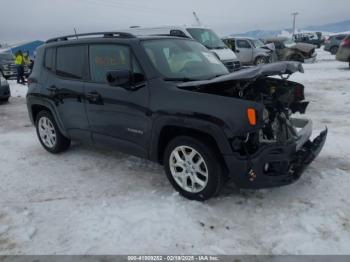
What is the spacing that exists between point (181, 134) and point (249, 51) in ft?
53.8

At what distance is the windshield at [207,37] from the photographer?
41.3ft

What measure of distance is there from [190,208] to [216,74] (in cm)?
183

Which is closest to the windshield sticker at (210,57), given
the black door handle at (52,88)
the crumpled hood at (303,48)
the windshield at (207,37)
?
the black door handle at (52,88)

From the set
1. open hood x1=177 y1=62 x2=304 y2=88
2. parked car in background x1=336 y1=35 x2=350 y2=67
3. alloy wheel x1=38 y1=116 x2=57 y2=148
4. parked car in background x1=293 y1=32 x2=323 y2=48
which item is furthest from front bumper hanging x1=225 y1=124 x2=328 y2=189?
parked car in background x1=293 y1=32 x2=323 y2=48

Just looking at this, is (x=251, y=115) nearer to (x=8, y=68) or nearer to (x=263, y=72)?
(x=263, y=72)

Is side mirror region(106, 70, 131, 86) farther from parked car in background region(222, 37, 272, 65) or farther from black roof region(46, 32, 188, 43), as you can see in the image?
parked car in background region(222, 37, 272, 65)

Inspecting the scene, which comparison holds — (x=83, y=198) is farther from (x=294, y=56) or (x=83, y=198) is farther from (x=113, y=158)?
(x=294, y=56)

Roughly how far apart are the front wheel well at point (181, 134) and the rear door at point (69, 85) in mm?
1405

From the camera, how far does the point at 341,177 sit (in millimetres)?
4293

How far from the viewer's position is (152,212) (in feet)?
12.1

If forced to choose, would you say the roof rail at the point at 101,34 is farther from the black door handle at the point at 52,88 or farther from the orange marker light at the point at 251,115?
the orange marker light at the point at 251,115

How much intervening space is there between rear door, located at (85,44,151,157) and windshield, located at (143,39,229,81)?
0.89ft

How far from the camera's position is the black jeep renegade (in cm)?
341

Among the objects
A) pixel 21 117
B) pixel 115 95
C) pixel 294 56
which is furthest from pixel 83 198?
pixel 294 56
